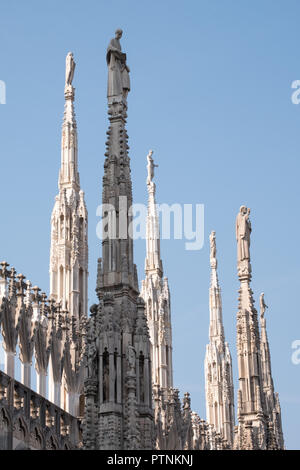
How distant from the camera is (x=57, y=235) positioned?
34.4 metres

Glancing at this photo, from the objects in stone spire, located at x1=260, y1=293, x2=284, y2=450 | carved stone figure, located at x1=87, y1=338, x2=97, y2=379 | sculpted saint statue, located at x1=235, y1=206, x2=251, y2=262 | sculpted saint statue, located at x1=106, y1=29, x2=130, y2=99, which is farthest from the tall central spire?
carved stone figure, located at x1=87, y1=338, x2=97, y2=379

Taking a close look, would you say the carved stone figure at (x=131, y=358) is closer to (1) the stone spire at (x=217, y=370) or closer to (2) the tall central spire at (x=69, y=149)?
(2) the tall central spire at (x=69, y=149)

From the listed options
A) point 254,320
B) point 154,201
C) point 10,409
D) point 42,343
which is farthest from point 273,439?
point 154,201

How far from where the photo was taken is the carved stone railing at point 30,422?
22.8m

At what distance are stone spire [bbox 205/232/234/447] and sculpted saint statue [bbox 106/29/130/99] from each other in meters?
20.8

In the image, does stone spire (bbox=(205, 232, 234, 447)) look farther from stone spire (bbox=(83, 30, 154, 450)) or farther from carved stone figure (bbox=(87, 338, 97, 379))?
carved stone figure (bbox=(87, 338, 97, 379))

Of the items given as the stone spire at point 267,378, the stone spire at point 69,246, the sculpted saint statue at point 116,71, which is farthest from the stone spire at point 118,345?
the stone spire at point 69,246

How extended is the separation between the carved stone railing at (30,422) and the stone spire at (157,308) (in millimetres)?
6783

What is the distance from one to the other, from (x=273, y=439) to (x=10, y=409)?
643cm

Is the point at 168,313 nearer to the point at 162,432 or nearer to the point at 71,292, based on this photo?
the point at 71,292

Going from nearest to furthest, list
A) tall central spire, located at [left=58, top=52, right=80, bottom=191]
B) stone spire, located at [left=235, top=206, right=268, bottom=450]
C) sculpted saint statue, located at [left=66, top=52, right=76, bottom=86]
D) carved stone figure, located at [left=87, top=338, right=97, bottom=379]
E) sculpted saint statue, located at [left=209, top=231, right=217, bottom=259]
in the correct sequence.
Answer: carved stone figure, located at [left=87, top=338, right=97, bottom=379] < stone spire, located at [left=235, top=206, right=268, bottom=450] < tall central spire, located at [left=58, top=52, right=80, bottom=191] < sculpted saint statue, located at [left=66, top=52, right=76, bottom=86] < sculpted saint statue, located at [left=209, top=231, right=217, bottom=259]

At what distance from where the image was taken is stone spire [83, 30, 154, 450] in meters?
15.4

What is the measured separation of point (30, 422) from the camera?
24.1 m

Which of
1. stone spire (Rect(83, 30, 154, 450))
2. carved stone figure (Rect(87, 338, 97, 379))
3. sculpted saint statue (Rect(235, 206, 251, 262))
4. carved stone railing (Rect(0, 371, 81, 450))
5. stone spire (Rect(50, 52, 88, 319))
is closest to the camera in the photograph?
stone spire (Rect(83, 30, 154, 450))
